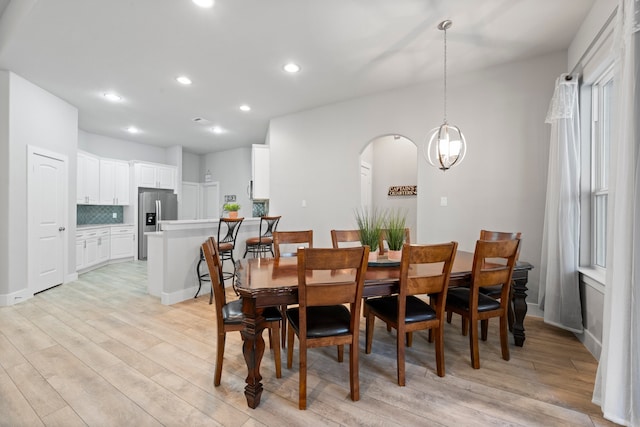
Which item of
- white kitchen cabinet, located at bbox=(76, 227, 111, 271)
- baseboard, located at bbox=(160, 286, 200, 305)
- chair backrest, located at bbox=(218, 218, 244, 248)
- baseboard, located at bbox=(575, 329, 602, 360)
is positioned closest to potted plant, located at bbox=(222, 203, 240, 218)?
chair backrest, located at bbox=(218, 218, 244, 248)

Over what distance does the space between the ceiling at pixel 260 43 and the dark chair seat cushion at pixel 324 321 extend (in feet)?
7.97

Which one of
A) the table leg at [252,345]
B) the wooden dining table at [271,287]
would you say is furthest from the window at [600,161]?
the table leg at [252,345]

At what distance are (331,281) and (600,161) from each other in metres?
2.73

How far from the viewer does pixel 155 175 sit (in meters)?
6.90

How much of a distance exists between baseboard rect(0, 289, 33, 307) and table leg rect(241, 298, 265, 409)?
3782 millimetres

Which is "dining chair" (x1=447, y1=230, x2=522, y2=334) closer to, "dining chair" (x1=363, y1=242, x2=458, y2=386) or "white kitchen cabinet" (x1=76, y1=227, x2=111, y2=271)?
"dining chair" (x1=363, y1=242, x2=458, y2=386)

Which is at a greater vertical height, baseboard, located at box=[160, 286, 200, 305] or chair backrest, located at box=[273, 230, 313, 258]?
chair backrest, located at box=[273, 230, 313, 258]

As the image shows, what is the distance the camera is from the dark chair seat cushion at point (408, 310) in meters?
1.89

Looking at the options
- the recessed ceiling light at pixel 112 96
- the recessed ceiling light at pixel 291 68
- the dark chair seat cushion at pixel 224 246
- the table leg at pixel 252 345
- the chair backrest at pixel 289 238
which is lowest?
the table leg at pixel 252 345

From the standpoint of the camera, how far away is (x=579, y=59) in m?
2.65

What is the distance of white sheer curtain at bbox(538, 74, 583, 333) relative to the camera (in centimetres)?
258

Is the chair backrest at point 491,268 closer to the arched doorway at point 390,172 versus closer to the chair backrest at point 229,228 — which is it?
the chair backrest at point 229,228

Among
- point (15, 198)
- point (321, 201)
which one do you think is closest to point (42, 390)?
point (15, 198)

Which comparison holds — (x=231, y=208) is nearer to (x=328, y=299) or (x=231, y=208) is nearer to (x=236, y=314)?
(x=236, y=314)
